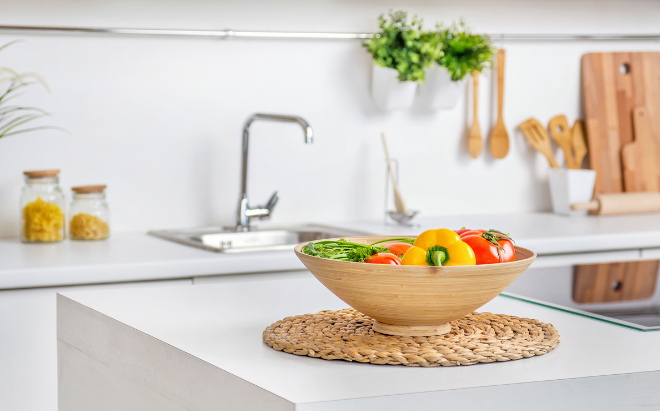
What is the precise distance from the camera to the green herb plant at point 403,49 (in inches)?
95.7

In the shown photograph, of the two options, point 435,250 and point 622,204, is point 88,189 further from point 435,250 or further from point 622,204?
point 622,204

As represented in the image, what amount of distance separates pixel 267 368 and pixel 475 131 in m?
2.02

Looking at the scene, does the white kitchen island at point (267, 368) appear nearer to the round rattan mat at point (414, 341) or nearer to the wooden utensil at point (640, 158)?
the round rattan mat at point (414, 341)

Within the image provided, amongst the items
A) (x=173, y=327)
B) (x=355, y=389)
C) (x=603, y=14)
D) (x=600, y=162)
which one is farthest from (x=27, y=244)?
(x=603, y=14)

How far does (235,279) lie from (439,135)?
1083 mm

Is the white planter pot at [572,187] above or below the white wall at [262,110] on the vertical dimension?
below

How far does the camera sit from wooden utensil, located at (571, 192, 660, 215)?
103 inches

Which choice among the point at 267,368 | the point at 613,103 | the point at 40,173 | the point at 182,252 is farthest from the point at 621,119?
the point at 267,368

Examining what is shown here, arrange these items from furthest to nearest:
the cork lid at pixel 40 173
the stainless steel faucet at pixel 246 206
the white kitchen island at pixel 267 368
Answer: the stainless steel faucet at pixel 246 206
the cork lid at pixel 40 173
the white kitchen island at pixel 267 368

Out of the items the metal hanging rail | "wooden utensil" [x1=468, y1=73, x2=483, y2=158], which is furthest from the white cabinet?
"wooden utensil" [x1=468, y1=73, x2=483, y2=158]

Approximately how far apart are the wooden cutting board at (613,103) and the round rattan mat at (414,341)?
199 centimetres

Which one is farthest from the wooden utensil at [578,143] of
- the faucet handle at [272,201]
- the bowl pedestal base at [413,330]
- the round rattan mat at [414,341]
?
the bowl pedestal base at [413,330]

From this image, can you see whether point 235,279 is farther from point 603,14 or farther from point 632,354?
point 603,14

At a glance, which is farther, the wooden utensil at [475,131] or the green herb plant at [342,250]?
the wooden utensil at [475,131]
